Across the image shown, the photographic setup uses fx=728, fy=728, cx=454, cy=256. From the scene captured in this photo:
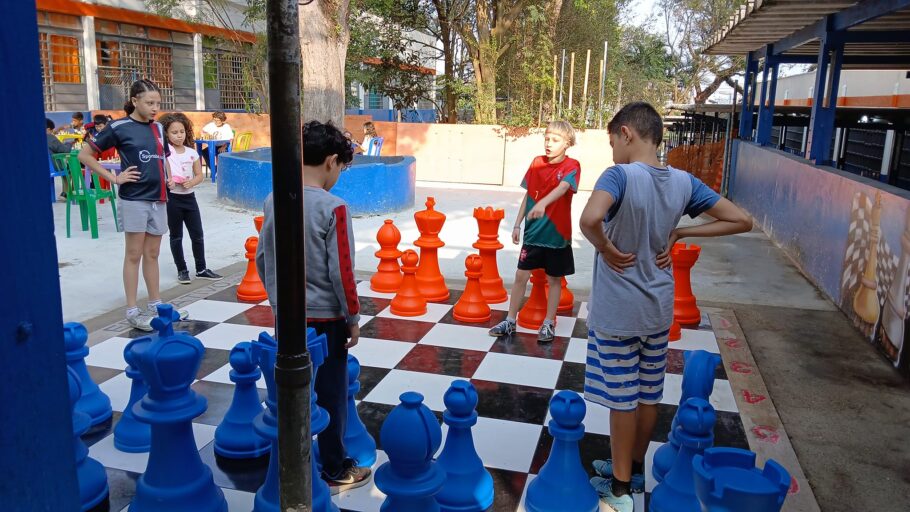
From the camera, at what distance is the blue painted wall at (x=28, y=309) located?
1122 millimetres

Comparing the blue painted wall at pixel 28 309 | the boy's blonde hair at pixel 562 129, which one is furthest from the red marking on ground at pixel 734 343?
the blue painted wall at pixel 28 309

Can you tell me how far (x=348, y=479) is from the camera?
2535mm

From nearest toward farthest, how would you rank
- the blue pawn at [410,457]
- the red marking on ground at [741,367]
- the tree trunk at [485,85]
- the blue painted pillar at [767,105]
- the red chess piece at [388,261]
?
the blue pawn at [410,457]
the red marking on ground at [741,367]
the red chess piece at [388,261]
the blue painted pillar at [767,105]
the tree trunk at [485,85]

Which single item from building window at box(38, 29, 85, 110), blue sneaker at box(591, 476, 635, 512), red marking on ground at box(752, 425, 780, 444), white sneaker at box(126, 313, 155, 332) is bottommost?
red marking on ground at box(752, 425, 780, 444)

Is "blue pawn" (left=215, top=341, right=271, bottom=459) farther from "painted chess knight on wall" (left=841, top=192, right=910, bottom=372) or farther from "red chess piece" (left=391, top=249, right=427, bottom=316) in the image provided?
"painted chess knight on wall" (left=841, top=192, right=910, bottom=372)

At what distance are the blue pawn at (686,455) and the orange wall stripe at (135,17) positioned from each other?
56.4 ft

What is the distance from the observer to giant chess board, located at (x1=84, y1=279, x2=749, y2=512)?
8.66ft

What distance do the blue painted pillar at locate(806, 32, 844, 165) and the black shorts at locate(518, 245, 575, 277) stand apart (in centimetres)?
429

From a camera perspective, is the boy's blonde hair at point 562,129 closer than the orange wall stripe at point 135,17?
Yes

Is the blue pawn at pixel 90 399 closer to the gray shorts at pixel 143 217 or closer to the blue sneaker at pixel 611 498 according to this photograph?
the gray shorts at pixel 143 217

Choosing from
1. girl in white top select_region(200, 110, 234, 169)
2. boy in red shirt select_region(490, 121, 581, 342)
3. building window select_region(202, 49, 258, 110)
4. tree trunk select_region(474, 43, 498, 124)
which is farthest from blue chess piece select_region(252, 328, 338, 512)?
building window select_region(202, 49, 258, 110)

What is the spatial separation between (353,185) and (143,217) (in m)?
4.59

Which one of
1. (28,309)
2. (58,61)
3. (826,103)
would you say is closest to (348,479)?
(28,309)

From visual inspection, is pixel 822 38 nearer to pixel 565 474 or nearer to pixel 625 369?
pixel 625 369
